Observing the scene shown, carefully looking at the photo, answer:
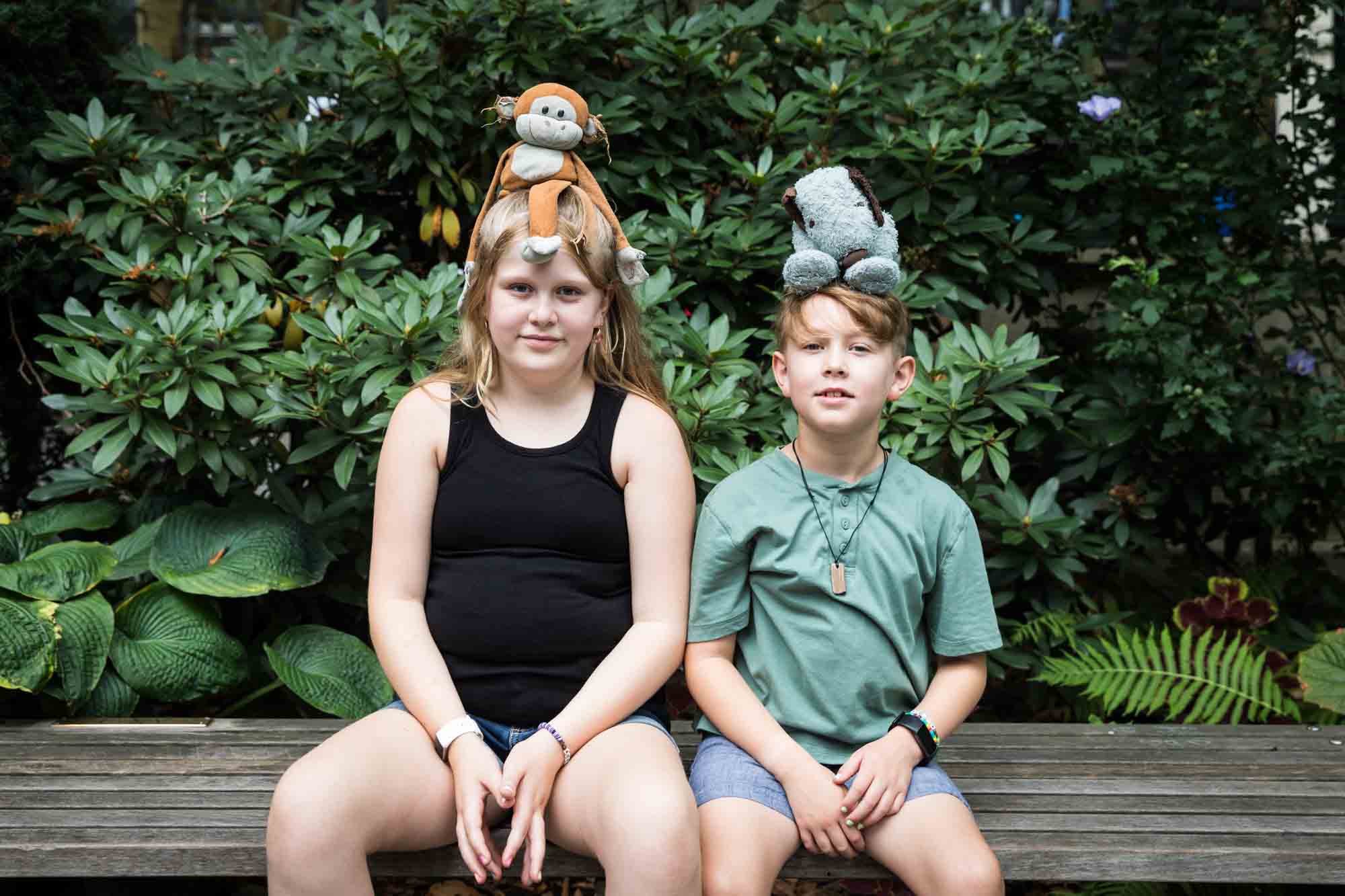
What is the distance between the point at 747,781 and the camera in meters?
2.03

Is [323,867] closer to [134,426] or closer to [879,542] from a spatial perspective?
[879,542]

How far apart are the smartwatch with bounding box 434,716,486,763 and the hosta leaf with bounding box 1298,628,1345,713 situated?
1.96 m

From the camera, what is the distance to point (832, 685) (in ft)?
6.91

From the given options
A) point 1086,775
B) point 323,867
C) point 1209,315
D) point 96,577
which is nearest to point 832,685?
point 1086,775

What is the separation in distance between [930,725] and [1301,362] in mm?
2105

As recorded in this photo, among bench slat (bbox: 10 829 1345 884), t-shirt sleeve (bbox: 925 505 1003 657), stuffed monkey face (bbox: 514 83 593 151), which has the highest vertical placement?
stuffed monkey face (bbox: 514 83 593 151)

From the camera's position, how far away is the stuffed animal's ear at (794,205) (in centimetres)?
216

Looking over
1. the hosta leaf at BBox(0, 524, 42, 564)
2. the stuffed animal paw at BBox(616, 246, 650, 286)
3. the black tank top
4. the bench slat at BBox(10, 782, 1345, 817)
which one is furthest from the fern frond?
the hosta leaf at BBox(0, 524, 42, 564)

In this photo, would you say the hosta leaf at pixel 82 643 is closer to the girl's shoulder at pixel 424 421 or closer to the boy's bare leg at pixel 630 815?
the girl's shoulder at pixel 424 421

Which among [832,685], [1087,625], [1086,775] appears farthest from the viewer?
[1087,625]

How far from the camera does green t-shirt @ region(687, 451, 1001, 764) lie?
211 centimetres

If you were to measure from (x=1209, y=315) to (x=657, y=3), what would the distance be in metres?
1.92

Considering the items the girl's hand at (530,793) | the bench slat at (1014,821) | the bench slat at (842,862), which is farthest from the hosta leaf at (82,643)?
the girl's hand at (530,793)

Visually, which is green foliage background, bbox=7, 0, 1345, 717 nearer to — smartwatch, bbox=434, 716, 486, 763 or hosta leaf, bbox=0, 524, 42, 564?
hosta leaf, bbox=0, 524, 42, 564
